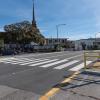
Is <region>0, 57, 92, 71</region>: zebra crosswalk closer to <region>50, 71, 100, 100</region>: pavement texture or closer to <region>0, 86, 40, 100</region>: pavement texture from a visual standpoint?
<region>50, 71, 100, 100</region>: pavement texture

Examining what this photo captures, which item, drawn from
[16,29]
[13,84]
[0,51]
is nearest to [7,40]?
[16,29]

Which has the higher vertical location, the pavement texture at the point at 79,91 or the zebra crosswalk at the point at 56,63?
the pavement texture at the point at 79,91

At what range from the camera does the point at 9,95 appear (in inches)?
289

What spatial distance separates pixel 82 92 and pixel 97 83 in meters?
1.94

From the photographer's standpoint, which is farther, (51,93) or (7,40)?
(7,40)

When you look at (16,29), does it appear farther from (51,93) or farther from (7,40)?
(51,93)

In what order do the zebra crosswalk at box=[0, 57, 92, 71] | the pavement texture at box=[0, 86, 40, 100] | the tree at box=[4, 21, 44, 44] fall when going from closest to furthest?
the pavement texture at box=[0, 86, 40, 100]
the zebra crosswalk at box=[0, 57, 92, 71]
the tree at box=[4, 21, 44, 44]

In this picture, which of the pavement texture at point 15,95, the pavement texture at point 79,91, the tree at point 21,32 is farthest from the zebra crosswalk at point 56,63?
the tree at point 21,32

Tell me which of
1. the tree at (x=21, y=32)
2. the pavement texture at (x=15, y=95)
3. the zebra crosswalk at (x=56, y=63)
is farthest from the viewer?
the tree at (x=21, y=32)

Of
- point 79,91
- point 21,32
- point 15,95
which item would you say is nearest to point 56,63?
point 79,91

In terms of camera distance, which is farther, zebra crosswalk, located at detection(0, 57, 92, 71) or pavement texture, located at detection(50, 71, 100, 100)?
zebra crosswalk, located at detection(0, 57, 92, 71)

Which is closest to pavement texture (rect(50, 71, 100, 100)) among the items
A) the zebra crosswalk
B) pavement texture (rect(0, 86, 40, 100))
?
pavement texture (rect(0, 86, 40, 100))

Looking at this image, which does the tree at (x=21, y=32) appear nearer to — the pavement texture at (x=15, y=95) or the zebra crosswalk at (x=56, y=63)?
the zebra crosswalk at (x=56, y=63)

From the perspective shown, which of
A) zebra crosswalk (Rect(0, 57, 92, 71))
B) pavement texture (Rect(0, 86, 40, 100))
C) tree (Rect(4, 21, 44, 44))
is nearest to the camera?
pavement texture (Rect(0, 86, 40, 100))
